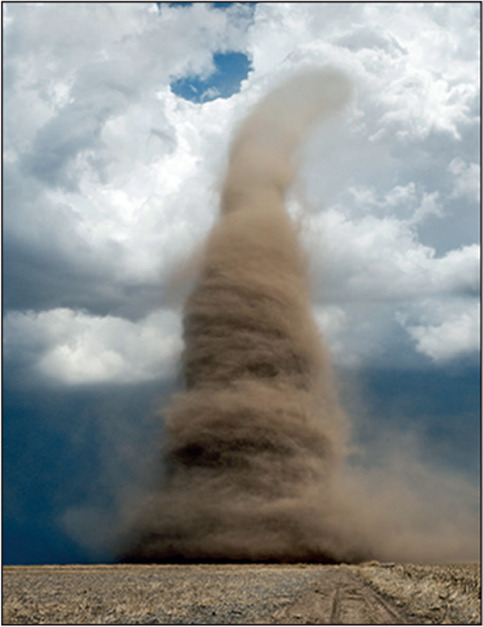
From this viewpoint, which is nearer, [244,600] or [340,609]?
[340,609]

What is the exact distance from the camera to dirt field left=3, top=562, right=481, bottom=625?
1506 centimetres

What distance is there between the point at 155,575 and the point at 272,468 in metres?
14.4

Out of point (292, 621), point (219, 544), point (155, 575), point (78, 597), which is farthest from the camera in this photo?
point (219, 544)

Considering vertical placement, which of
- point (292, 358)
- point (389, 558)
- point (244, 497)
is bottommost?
point (389, 558)

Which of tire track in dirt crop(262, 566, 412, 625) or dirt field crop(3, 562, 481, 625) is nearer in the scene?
tire track in dirt crop(262, 566, 412, 625)

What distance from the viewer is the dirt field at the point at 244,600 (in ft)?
49.4

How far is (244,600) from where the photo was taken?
18.2 m

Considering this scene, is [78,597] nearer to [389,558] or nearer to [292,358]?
[292,358]

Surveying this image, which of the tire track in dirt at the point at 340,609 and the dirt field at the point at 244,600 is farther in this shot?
the dirt field at the point at 244,600

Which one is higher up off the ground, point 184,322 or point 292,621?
point 184,322

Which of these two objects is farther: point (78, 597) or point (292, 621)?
point (78, 597)

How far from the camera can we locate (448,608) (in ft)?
51.7

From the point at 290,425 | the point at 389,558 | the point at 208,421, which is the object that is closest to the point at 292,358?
the point at 290,425

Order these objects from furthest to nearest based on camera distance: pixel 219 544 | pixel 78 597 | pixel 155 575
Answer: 1. pixel 219 544
2. pixel 155 575
3. pixel 78 597
